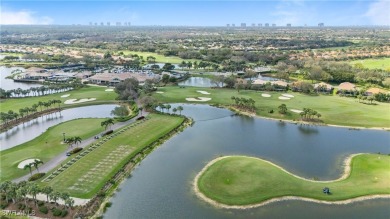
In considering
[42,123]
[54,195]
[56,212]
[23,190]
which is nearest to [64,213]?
[56,212]

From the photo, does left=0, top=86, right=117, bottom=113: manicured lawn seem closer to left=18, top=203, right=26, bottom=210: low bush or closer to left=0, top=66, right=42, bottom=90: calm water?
left=0, top=66, right=42, bottom=90: calm water

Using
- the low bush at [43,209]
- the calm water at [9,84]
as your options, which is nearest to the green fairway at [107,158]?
the low bush at [43,209]

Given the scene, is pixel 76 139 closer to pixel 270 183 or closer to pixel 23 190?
pixel 23 190

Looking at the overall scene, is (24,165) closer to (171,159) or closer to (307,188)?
(171,159)

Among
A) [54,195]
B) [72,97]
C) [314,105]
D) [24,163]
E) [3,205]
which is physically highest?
[314,105]

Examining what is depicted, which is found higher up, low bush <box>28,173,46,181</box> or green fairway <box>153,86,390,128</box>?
green fairway <box>153,86,390,128</box>

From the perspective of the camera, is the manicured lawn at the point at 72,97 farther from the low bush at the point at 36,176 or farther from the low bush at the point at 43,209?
the low bush at the point at 43,209

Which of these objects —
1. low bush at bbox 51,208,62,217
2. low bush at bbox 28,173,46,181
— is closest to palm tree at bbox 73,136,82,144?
low bush at bbox 28,173,46,181
